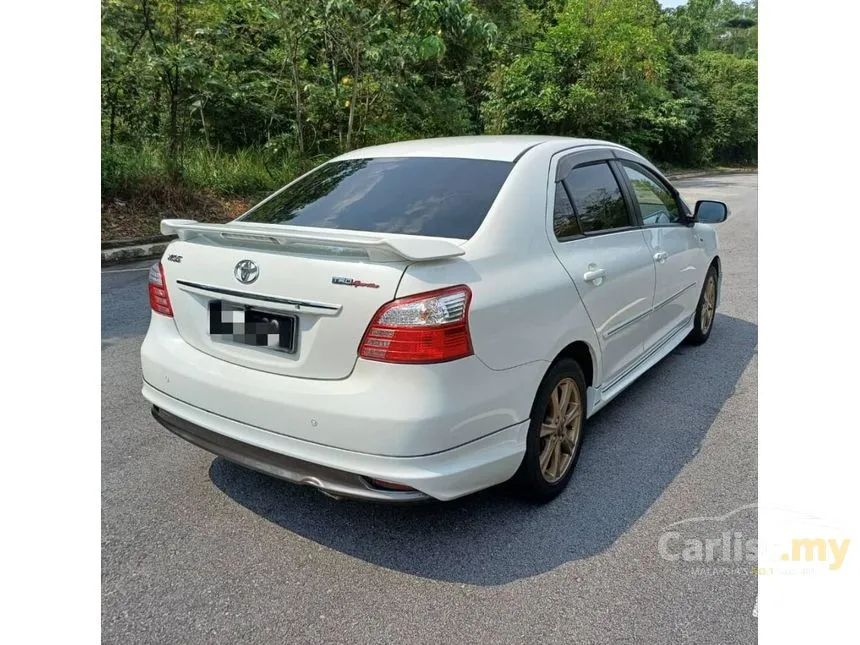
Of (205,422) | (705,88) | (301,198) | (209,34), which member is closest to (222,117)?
(209,34)

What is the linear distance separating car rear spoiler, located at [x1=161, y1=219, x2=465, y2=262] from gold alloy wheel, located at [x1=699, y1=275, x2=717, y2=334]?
354 centimetres

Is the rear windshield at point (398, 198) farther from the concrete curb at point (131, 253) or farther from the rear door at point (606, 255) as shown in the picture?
the concrete curb at point (131, 253)

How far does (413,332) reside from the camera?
240 centimetres

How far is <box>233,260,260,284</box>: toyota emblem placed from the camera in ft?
8.67

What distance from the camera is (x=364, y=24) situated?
1243 centimetres

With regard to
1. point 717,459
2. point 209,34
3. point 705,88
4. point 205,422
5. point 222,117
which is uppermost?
point 705,88

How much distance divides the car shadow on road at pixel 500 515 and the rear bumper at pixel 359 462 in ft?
1.06

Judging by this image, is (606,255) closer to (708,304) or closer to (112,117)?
(708,304)

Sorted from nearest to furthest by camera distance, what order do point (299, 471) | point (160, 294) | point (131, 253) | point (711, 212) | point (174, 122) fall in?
point (299, 471), point (160, 294), point (711, 212), point (131, 253), point (174, 122)

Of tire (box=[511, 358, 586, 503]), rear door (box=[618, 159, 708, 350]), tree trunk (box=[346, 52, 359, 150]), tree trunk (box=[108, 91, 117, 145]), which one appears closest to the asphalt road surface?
tire (box=[511, 358, 586, 503])

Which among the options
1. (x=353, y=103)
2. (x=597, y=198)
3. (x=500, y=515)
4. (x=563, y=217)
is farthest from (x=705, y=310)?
(x=353, y=103)

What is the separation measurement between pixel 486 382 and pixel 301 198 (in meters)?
1.59

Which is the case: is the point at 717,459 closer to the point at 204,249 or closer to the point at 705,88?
the point at 204,249

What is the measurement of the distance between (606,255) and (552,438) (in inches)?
41.2
